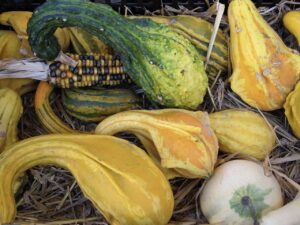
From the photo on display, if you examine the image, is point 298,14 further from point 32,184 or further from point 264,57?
point 32,184

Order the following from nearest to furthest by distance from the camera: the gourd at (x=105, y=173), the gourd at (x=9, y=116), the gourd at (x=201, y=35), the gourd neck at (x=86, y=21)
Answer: the gourd at (x=105, y=173), the gourd neck at (x=86, y=21), the gourd at (x=9, y=116), the gourd at (x=201, y=35)

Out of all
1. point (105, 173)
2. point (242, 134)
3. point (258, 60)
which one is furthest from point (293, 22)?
point (105, 173)

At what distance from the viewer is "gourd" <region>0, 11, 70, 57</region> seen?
199cm

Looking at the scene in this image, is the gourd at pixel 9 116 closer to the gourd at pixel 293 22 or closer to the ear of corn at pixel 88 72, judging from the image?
the ear of corn at pixel 88 72

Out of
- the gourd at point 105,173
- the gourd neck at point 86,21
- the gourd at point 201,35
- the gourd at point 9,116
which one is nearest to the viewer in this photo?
the gourd at point 105,173

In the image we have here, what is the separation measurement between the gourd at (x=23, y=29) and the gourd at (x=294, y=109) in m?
0.77

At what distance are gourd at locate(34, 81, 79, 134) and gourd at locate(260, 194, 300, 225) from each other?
0.67 m

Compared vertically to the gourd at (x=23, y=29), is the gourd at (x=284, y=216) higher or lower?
lower

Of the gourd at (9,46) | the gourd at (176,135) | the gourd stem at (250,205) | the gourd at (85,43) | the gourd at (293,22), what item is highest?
the gourd at (293,22)

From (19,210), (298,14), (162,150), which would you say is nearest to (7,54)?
(19,210)

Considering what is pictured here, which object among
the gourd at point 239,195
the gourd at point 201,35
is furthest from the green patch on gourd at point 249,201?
the gourd at point 201,35

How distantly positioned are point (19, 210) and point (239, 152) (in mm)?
724

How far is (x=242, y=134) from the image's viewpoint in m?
1.86

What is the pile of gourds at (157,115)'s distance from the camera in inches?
66.4
